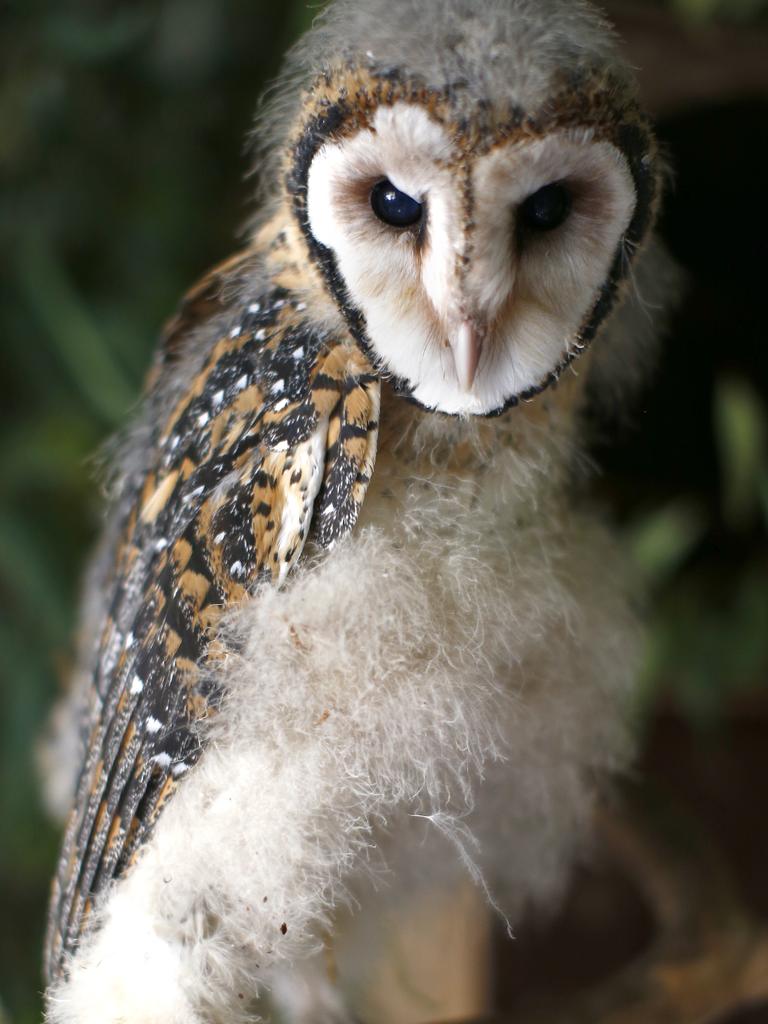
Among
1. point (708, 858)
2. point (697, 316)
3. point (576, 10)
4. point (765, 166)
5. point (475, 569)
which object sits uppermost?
point (576, 10)

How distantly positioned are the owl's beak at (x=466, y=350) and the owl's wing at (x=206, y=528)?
7 centimetres

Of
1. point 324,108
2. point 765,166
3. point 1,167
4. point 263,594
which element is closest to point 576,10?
point 324,108

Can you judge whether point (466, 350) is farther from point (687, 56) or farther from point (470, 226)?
point (687, 56)

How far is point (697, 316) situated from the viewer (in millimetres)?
1357

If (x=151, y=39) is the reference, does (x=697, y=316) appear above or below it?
below

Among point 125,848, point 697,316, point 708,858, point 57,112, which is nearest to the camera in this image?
point 125,848

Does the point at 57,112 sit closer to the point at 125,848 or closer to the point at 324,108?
the point at 324,108

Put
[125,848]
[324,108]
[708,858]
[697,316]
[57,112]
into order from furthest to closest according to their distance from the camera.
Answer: [697,316], [57,112], [708,858], [125,848], [324,108]

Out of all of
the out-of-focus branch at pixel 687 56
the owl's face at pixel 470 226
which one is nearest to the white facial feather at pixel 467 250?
the owl's face at pixel 470 226

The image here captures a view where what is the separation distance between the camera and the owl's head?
1.62 ft

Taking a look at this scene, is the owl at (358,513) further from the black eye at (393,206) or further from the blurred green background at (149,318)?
the blurred green background at (149,318)

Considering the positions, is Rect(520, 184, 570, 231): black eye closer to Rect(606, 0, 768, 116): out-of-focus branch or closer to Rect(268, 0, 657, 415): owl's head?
Rect(268, 0, 657, 415): owl's head

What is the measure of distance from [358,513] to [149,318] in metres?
0.79

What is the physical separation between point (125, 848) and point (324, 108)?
0.49 meters
